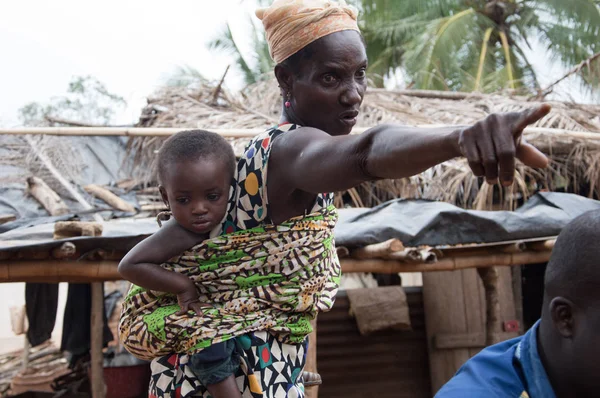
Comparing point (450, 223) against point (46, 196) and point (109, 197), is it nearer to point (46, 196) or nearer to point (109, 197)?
point (109, 197)

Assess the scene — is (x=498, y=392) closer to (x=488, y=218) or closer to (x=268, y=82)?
(x=488, y=218)

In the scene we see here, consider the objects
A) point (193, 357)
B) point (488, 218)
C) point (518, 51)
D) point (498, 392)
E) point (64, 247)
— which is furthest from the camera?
point (518, 51)

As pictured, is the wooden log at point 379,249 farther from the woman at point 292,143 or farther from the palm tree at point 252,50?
the palm tree at point 252,50

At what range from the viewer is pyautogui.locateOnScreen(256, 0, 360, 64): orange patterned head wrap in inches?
70.8

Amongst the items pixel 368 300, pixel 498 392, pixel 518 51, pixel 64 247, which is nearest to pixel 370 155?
pixel 498 392

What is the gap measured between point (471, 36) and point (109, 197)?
14.0 metres

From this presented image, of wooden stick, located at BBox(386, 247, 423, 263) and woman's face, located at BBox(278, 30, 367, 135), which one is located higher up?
woman's face, located at BBox(278, 30, 367, 135)

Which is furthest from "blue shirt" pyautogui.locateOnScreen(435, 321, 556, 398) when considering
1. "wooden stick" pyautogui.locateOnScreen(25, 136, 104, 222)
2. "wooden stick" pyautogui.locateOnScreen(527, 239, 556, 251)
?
"wooden stick" pyautogui.locateOnScreen(25, 136, 104, 222)

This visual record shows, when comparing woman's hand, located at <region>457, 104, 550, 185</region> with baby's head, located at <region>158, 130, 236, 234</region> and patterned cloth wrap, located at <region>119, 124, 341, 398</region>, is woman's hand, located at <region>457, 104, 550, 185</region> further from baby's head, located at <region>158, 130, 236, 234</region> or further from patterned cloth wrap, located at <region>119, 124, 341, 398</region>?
baby's head, located at <region>158, 130, 236, 234</region>

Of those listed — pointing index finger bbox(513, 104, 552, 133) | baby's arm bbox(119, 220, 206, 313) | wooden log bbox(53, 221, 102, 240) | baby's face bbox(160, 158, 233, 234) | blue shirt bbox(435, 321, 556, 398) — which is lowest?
wooden log bbox(53, 221, 102, 240)

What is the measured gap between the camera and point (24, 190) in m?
7.80

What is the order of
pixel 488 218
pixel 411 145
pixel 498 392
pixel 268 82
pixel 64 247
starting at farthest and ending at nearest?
pixel 268 82, pixel 488 218, pixel 64 247, pixel 498 392, pixel 411 145

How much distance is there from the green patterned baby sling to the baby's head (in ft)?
0.24

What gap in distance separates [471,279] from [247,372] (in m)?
5.91
